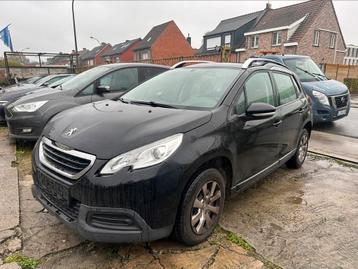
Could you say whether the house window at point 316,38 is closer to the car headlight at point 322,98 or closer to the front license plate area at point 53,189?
the car headlight at point 322,98

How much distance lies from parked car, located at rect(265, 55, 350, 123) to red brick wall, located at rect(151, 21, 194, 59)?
3752 cm

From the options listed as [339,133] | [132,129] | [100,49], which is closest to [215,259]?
[132,129]

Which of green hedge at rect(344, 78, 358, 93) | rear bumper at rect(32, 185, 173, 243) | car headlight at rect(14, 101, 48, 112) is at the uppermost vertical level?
car headlight at rect(14, 101, 48, 112)

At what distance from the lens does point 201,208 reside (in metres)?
2.79

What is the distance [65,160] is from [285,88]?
10.5ft

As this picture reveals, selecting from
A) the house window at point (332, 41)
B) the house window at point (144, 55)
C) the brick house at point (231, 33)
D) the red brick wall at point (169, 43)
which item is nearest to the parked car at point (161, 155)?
the brick house at point (231, 33)

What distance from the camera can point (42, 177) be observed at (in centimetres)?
280

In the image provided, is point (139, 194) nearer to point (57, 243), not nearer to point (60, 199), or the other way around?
point (60, 199)

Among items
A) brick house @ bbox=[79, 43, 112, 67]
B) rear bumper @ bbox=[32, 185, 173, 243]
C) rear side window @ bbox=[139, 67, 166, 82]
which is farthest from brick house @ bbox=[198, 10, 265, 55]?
rear bumper @ bbox=[32, 185, 173, 243]

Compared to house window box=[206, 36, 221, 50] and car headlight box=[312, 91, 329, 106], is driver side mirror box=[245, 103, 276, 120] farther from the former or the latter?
house window box=[206, 36, 221, 50]

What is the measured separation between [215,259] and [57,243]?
1.46 metres

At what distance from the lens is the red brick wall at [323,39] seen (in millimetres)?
28053

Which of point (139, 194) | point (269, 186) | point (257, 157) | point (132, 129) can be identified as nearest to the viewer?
point (139, 194)

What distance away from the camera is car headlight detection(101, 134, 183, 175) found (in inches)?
91.2
